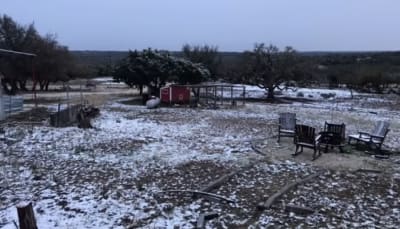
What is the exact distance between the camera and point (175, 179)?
22.9 ft

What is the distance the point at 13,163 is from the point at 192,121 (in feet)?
23.1

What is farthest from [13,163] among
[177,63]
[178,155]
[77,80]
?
[77,80]

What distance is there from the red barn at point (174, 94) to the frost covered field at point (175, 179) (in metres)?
7.33

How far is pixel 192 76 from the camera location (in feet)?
70.9

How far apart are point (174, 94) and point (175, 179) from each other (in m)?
12.7

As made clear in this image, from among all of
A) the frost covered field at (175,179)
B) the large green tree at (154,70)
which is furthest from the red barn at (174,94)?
the frost covered field at (175,179)

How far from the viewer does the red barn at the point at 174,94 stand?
19.3m

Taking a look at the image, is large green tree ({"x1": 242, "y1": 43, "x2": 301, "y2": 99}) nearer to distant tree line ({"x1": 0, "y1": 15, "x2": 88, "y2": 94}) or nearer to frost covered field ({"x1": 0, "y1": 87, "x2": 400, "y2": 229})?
frost covered field ({"x1": 0, "y1": 87, "x2": 400, "y2": 229})

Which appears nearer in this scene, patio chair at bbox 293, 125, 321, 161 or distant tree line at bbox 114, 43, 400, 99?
patio chair at bbox 293, 125, 321, 161

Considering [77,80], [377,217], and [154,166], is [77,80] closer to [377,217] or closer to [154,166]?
[154,166]

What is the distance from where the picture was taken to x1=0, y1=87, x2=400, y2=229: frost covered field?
5.36 m

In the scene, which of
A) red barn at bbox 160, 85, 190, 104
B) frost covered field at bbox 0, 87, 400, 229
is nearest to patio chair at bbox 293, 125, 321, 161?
frost covered field at bbox 0, 87, 400, 229

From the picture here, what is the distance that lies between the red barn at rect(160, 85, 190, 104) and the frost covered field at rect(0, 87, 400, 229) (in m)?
7.33

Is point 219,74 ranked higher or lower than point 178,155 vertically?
higher
